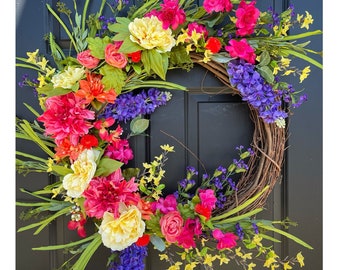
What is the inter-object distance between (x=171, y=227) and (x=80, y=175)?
1.03 ft

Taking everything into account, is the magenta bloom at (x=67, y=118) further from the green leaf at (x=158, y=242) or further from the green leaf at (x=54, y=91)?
the green leaf at (x=158, y=242)

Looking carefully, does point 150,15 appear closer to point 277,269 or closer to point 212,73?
point 212,73

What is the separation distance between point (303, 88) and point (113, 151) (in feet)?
2.30

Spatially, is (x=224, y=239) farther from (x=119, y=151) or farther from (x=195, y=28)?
(x=195, y=28)

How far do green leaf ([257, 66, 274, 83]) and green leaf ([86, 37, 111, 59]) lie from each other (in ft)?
1.59

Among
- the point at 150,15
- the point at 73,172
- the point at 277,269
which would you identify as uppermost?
the point at 150,15

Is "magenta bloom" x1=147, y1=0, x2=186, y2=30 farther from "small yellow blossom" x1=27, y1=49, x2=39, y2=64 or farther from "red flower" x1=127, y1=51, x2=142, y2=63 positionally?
"small yellow blossom" x1=27, y1=49, x2=39, y2=64

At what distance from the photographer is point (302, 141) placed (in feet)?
5.36

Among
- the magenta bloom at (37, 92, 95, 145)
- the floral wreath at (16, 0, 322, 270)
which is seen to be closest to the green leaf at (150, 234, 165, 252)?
the floral wreath at (16, 0, 322, 270)

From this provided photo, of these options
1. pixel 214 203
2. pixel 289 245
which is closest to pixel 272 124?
pixel 214 203

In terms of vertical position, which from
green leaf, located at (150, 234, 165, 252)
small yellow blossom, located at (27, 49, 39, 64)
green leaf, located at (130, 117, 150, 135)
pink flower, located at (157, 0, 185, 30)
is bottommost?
green leaf, located at (150, 234, 165, 252)

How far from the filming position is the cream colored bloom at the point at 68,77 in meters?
1.44

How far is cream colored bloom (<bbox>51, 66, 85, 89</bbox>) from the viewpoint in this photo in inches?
56.6

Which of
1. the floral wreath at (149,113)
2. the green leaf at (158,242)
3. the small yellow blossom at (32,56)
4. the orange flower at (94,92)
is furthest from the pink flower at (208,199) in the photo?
the small yellow blossom at (32,56)
